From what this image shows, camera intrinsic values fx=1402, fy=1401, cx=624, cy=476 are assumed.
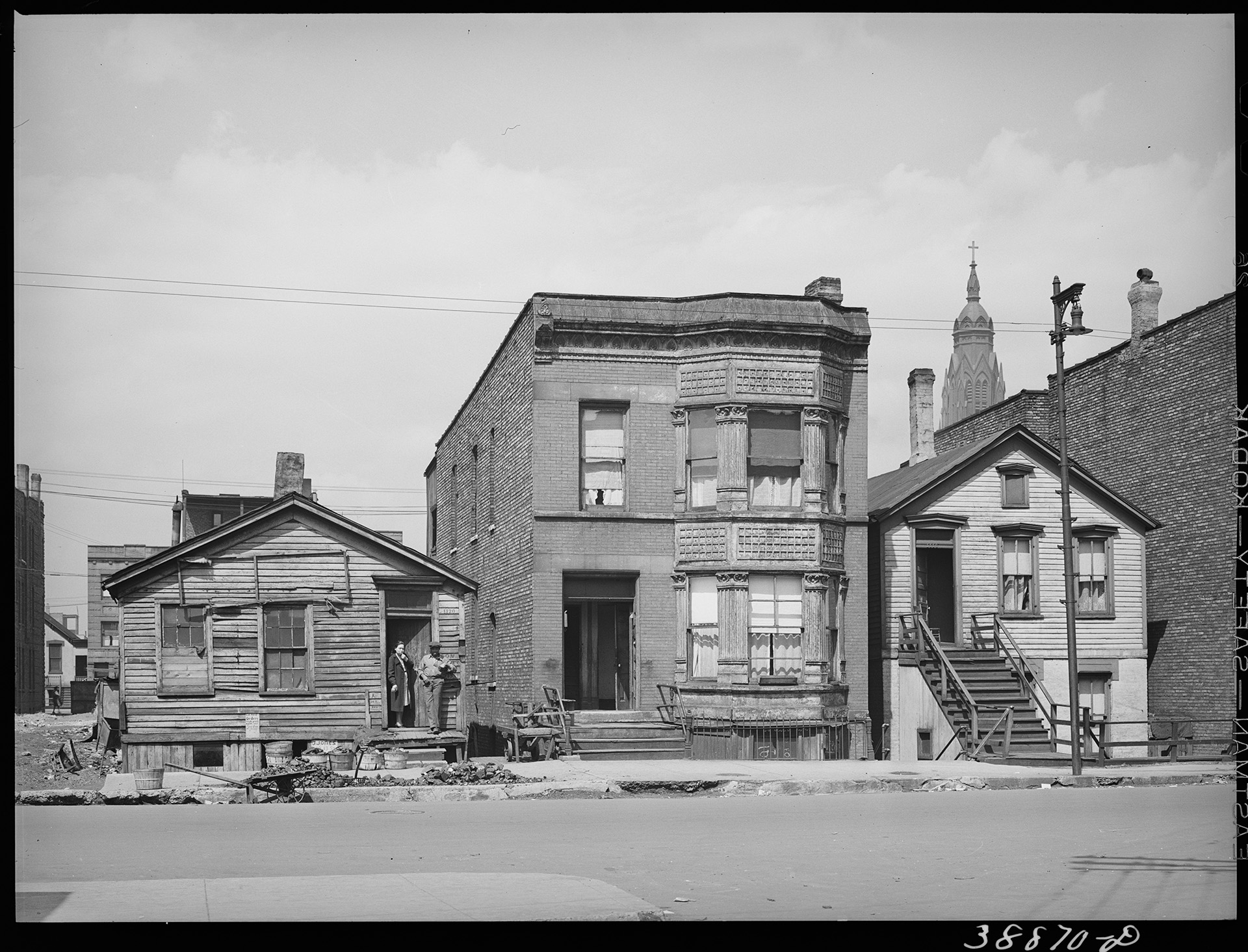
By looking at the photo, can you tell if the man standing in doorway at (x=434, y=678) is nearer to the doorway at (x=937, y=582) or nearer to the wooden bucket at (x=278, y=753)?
the wooden bucket at (x=278, y=753)

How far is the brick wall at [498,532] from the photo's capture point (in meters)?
29.2

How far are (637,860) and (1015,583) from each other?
20646 millimetres

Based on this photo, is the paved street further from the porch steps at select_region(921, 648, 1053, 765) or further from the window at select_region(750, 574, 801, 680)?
the window at select_region(750, 574, 801, 680)

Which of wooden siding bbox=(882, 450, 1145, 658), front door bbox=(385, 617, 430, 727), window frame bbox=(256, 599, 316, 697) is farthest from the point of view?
wooden siding bbox=(882, 450, 1145, 658)

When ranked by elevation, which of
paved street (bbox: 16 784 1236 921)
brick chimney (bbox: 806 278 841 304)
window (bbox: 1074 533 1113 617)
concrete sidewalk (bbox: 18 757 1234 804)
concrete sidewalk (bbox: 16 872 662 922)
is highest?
brick chimney (bbox: 806 278 841 304)

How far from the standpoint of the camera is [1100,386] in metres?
36.4

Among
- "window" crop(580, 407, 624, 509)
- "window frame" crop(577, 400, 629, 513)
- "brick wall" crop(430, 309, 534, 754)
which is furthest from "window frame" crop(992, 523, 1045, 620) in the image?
"brick wall" crop(430, 309, 534, 754)

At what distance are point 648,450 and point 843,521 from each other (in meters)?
4.43

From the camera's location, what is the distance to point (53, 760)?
28469 millimetres

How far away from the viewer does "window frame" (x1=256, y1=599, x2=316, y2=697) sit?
26797mm

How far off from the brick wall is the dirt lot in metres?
7.22

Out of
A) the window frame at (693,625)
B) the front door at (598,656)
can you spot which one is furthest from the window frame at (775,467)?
the front door at (598,656)

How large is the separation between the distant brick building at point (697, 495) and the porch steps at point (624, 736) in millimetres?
590

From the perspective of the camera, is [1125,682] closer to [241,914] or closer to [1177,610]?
[1177,610]
